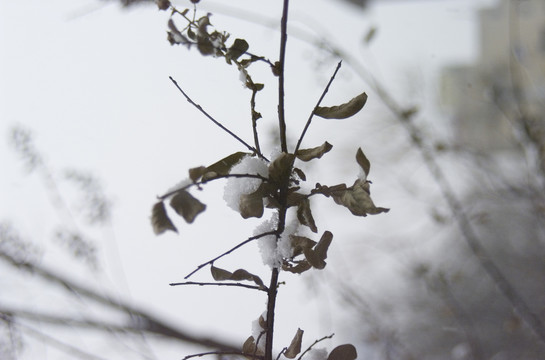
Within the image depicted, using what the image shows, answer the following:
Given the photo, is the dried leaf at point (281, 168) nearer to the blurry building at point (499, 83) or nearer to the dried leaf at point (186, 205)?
the dried leaf at point (186, 205)

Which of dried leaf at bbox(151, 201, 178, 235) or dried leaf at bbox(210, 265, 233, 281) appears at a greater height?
dried leaf at bbox(151, 201, 178, 235)

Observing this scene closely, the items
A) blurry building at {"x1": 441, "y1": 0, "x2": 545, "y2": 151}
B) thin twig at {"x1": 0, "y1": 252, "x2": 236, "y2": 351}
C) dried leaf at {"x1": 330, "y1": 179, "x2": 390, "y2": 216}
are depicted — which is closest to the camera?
dried leaf at {"x1": 330, "y1": 179, "x2": 390, "y2": 216}

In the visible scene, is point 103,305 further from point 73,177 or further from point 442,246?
point 442,246

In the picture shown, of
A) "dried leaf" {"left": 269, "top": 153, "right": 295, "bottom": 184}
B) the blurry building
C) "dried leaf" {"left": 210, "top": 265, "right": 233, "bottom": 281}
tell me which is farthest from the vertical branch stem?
the blurry building

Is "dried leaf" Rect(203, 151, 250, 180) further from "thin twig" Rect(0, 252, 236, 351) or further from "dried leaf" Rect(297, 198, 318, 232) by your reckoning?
"thin twig" Rect(0, 252, 236, 351)

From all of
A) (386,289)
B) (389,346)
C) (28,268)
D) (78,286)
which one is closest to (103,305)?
(78,286)

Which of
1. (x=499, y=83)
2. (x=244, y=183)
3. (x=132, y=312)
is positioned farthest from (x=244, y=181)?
(x=499, y=83)

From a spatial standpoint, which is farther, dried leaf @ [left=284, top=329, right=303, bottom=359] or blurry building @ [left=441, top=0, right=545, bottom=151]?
blurry building @ [left=441, top=0, right=545, bottom=151]
